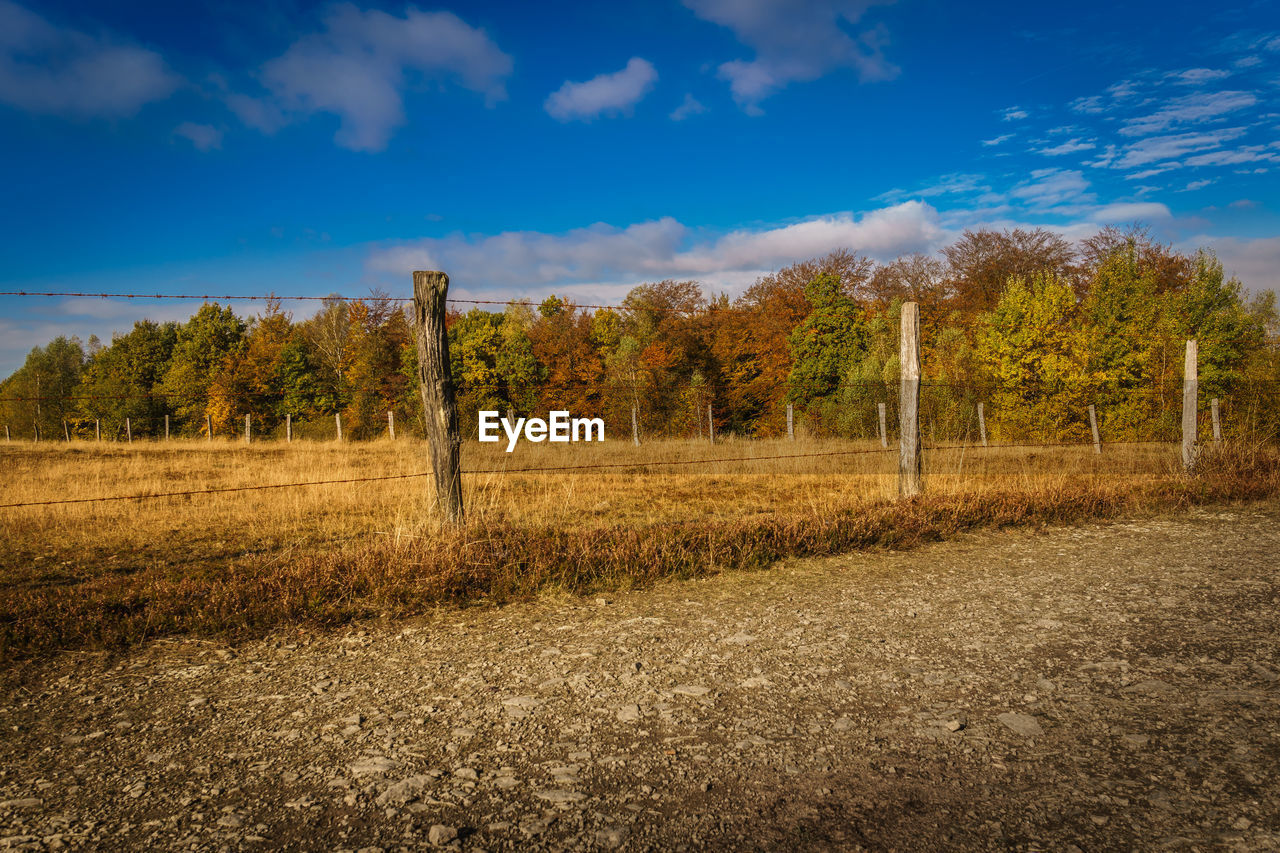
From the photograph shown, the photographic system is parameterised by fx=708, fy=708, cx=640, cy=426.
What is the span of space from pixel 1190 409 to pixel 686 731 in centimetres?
1277

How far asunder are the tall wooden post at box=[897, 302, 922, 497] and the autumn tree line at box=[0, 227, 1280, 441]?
23.4 feet

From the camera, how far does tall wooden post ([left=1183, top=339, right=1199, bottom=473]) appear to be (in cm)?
1194

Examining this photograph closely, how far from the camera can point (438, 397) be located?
23.0ft

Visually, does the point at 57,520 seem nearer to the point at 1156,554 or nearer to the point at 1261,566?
the point at 1156,554

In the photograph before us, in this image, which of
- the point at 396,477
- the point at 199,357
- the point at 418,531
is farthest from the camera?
the point at 199,357

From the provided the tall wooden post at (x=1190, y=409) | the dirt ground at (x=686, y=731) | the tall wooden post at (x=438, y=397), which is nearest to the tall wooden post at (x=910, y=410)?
the dirt ground at (x=686, y=731)

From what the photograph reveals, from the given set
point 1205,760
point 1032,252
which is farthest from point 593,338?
point 1205,760

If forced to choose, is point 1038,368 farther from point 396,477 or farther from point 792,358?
point 396,477

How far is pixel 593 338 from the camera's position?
1731 inches

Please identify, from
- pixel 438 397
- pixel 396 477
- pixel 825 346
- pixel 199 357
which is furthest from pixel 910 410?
pixel 199 357

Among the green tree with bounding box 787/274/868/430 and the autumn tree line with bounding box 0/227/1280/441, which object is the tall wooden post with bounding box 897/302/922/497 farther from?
the green tree with bounding box 787/274/868/430

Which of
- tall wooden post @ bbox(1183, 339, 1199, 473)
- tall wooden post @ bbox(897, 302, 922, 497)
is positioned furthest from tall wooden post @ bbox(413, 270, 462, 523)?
tall wooden post @ bbox(1183, 339, 1199, 473)

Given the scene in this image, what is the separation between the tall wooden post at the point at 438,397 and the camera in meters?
6.97

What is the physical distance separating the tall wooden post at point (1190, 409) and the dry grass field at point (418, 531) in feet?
1.46
